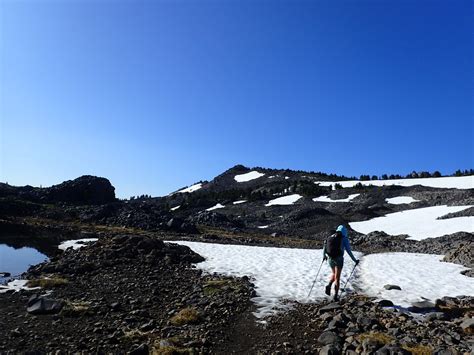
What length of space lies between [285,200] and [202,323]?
277 feet

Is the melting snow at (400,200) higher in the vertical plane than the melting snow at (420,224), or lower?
higher

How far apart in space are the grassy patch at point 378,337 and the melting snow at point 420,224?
43663mm

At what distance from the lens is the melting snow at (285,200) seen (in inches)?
3642

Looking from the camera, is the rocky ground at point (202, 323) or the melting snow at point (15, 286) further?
the melting snow at point (15, 286)

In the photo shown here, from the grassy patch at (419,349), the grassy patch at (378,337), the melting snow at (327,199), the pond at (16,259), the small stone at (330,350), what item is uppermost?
the melting snow at (327,199)

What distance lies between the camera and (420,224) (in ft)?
185

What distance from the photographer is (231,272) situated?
1953 centimetres

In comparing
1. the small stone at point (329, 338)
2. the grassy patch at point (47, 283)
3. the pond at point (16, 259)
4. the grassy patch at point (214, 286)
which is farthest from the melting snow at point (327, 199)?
the small stone at point (329, 338)

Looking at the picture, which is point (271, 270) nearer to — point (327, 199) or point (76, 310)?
point (76, 310)

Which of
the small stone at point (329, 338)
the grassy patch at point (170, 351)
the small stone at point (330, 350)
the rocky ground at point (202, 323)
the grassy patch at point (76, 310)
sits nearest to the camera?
the grassy patch at point (170, 351)

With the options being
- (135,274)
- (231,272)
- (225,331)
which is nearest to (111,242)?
(135,274)

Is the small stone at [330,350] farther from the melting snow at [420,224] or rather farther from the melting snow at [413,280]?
the melting snow at [420,224]

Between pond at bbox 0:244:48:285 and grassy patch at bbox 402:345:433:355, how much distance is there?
56.6 ft

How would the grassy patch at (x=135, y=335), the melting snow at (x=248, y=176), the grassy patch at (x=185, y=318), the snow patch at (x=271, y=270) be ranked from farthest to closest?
1. the melting snow at (x=248, y=176)
2. the snow patch at (x=271, y=270)
3. the grassy patch at (x=185, y=318)
4. the grassy patch at (x=135, y=335)
